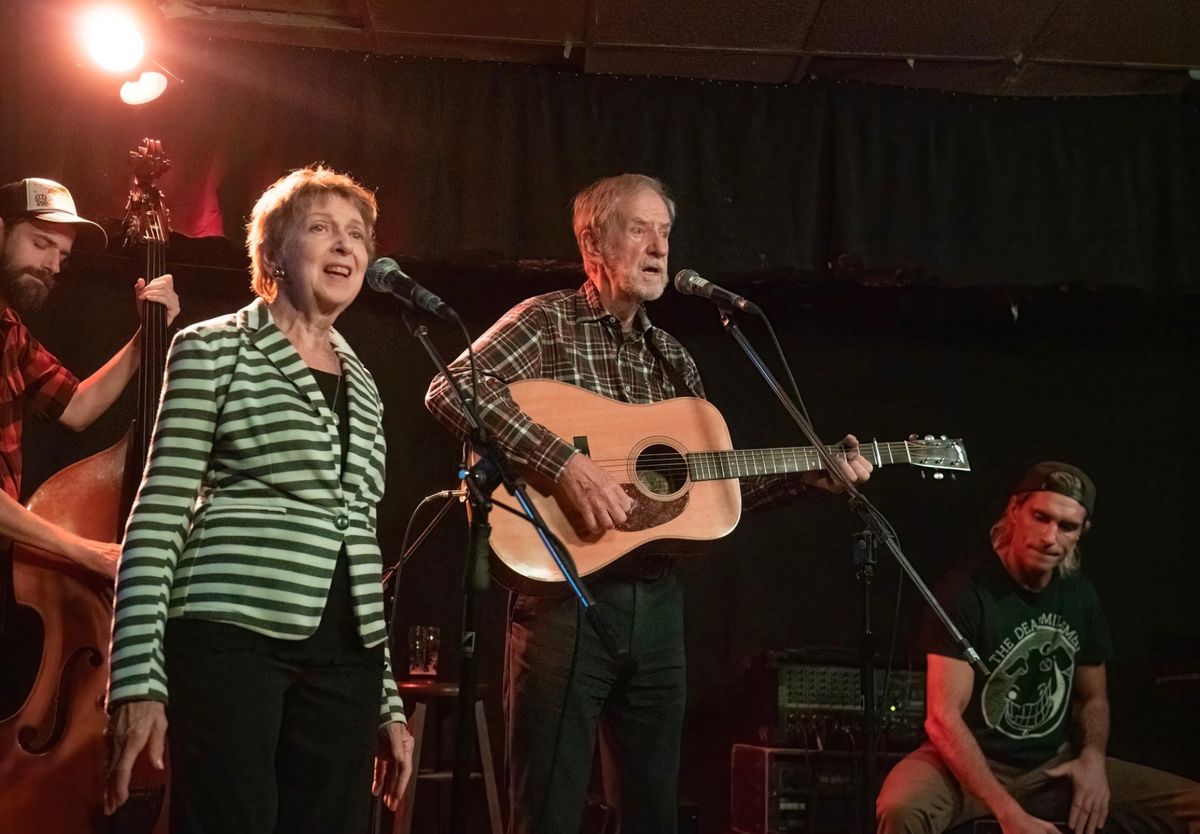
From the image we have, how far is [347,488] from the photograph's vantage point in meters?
2.38

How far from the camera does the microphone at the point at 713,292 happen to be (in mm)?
3357

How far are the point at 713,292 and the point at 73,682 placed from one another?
2.22m

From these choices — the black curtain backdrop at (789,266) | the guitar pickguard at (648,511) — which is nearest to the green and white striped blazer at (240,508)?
the guitar pickguard at (648,511)

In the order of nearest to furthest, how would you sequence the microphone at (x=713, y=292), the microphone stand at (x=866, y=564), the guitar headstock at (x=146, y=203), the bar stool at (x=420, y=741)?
the microphone stand at (x=866, y=564), the microphone at (x=713, y=292), the guitar headstock at (x=146, y=203), the bar stool at (x=420, y=741)

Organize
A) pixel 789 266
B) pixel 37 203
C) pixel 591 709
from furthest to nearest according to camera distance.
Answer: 1. pixel 789 266
2. pixel 37 203
3. pixel 591 709

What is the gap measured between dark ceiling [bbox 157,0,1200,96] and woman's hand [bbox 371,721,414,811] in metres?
3.31

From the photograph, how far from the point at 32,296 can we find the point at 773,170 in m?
3.18

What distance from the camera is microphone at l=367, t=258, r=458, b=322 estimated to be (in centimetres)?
249

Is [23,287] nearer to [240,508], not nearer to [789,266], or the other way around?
[240,508]

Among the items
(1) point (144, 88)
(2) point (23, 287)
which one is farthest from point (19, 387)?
(1) point (144, 88)

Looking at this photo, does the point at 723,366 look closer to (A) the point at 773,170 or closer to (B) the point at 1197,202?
(A) the point at 773,170

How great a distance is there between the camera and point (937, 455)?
375 cm

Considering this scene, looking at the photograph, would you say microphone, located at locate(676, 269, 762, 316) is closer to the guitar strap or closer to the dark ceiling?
the guitar strap

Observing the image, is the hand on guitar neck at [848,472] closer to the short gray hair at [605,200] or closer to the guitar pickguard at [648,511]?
the guitar pickguard at [648,511]
